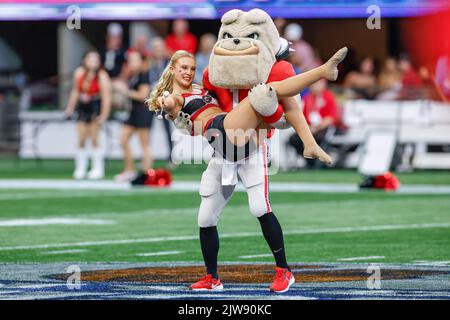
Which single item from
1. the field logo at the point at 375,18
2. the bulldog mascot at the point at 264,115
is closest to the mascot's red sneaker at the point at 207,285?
the bulldog mascot at the point at 264,115

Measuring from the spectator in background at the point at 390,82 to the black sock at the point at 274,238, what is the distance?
15.5 metres

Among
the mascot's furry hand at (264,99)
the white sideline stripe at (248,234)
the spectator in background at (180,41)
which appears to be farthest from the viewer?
the spectator in background at (180,41)

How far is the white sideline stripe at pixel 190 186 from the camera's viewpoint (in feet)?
61.1

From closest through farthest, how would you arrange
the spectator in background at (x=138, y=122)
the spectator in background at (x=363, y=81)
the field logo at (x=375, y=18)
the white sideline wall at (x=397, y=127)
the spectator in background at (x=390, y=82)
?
the field logo at (x=375, y=18) < the spectator in background at (x=138, y=122) < the white sideline wall at (x=397, y=127) < the spectator in background at (x=390, y=82) < the spectator in background at (x=363, y=81)

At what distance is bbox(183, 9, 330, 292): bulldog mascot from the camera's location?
877 cm

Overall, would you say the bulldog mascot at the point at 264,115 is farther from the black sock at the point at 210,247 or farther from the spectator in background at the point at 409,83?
the spectator in background at the point at 409,83

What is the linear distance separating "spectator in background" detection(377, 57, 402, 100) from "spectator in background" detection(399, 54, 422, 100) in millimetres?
109

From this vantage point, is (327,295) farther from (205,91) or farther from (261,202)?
(205,91)

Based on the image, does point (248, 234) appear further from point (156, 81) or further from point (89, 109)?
point (89, 109)

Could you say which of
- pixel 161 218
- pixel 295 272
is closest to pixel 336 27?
pixel 161 218

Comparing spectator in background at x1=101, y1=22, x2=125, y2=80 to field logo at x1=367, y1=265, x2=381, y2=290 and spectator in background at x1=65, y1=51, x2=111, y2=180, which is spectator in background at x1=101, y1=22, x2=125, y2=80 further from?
field logo at x1=367, y1=265, x2=381, y2=290

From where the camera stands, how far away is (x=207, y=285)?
28.8 ft

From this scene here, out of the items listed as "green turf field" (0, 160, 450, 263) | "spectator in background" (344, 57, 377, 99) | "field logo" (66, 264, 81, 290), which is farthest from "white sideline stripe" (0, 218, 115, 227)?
"spectator in background" (344, 57, 377, 99)
